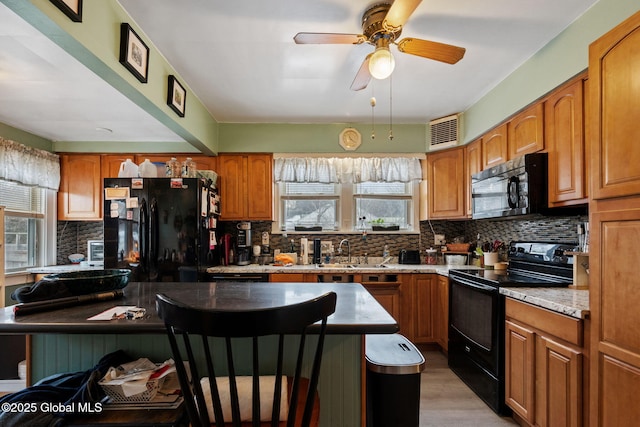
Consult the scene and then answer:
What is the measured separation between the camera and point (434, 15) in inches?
76.0

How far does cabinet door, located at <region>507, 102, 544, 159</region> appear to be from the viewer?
2355 mm

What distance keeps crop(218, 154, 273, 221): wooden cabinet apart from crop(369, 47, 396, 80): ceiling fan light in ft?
7.42

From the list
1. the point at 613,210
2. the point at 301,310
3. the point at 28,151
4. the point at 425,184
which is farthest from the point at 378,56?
the point at 28,151

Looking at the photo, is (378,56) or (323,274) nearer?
(378,56)

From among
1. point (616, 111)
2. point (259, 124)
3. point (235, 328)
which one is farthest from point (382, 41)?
point (259, 124)

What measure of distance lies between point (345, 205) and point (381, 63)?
7.95 ft

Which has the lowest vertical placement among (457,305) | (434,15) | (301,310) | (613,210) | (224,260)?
(457,305)

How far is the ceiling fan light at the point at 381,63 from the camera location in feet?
5.65

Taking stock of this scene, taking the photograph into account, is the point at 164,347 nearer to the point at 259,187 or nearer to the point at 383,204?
the point at 259,187

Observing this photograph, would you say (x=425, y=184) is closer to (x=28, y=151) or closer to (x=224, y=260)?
(x=224, y=260)

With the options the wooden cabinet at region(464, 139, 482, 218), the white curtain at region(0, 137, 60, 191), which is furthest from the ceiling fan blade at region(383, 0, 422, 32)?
the white curtain at region(0, 137, 60, 191)

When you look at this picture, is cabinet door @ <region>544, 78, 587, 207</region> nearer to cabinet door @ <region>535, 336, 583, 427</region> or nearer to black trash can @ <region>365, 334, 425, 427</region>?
cabinet door @ <region>535, 336, 583, 427</region>

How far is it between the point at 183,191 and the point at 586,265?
128 inches

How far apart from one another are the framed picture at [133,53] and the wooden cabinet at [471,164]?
2967mm
